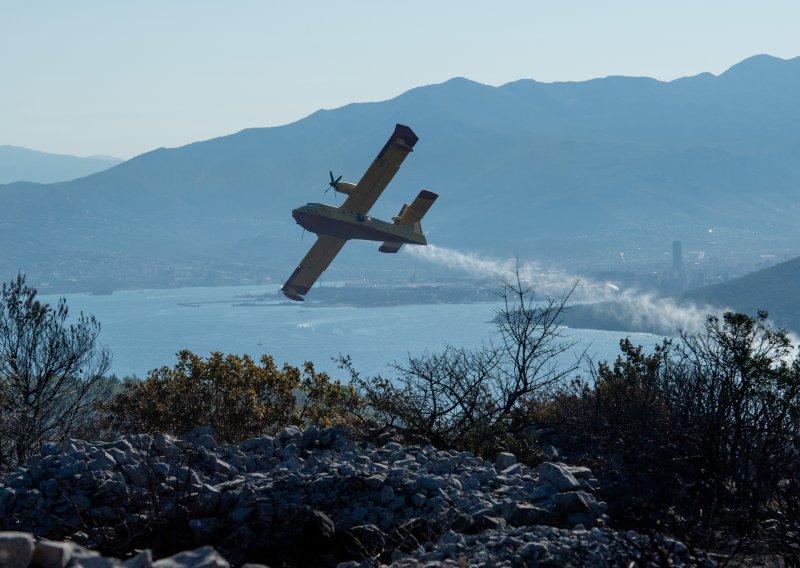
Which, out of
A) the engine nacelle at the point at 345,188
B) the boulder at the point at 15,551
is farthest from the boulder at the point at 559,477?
the engine nacelle at the point at 345,188

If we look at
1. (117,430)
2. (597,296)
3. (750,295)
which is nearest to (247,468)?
(117,430)

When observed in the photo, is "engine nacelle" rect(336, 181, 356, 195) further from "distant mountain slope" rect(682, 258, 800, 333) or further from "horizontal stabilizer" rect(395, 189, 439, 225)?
"distant mountain slope" rect(682, 258, 800, 333)

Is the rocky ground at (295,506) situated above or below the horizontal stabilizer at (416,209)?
below

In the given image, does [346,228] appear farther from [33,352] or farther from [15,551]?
[15,551]

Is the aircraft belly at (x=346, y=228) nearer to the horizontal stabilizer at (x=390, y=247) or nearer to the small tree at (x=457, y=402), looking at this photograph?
the horizontal stabilizer at (x=390, y=247)

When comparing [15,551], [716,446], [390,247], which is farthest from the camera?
[390,247]

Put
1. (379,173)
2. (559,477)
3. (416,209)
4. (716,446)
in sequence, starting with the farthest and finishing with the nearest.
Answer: (416,209)
(379,173)
(716,446)
(559,477)

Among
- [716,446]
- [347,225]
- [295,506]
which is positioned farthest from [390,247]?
[295,506]

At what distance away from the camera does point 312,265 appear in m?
37.7

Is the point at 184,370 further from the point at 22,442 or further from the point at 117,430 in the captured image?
the point at 22,442

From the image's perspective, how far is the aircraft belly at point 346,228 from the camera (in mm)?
34250

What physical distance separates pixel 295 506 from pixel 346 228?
78.5 feet

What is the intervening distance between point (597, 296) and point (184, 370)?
17608 centimetres

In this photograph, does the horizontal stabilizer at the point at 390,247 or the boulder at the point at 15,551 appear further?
the horizontal stabilizer at the point at 390,247
